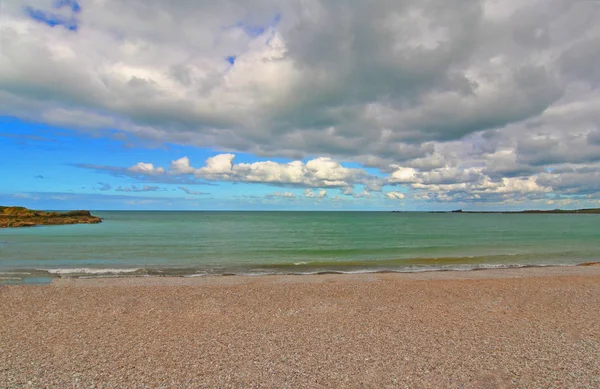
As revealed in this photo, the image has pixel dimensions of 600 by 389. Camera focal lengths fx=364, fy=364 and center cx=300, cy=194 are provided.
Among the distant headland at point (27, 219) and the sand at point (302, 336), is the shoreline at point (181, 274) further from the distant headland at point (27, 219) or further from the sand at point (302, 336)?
the distant headland at point (27, 219)

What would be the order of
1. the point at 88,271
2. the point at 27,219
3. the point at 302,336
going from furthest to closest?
the point at 27,219 < the point at 88,271 < the point at 302,336

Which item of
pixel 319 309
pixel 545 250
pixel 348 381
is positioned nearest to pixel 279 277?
pixel 319 309

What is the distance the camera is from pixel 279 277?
19344mm

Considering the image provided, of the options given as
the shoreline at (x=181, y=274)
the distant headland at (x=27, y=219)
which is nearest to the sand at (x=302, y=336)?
the shoreline at (x=181, y=274)

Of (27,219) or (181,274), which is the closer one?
(181,274)

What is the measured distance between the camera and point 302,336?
922cm

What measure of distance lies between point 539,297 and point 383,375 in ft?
33.1

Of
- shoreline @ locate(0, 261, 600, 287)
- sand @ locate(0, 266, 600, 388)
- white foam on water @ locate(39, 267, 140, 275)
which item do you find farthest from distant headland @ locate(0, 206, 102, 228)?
sand @ locate(0, 266, 600, 388)

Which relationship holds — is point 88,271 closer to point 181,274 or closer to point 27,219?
point 181,274

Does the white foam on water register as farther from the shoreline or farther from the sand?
the sand

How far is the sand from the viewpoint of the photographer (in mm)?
6918

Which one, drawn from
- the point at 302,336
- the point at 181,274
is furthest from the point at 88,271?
the point at 302,336

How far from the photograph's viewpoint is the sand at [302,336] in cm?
692

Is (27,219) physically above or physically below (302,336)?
above
